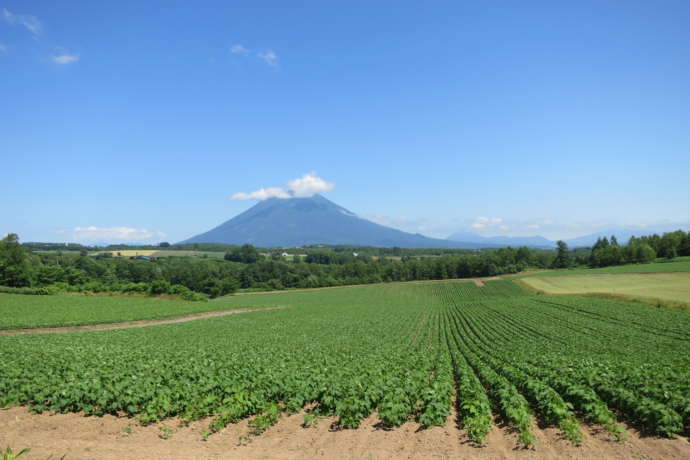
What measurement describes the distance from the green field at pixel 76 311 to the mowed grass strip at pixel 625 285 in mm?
65541

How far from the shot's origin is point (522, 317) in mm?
42969

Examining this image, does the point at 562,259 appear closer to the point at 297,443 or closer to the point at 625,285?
the point at 625,285

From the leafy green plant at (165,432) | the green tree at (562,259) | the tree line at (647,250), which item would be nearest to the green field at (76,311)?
the leafy green plant at (165,432)

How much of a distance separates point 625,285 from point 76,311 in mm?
90133

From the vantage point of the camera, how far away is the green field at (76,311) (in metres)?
42.0

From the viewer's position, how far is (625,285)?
69750mm

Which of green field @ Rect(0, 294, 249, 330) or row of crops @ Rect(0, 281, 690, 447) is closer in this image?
row of crops @ Rect(0, 281, 690, 447)

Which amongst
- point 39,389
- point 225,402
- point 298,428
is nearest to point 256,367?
point 225,402

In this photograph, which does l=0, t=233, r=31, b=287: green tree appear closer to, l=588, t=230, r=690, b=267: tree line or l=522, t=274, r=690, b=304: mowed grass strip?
l=522, t=274, r=690, b=304: mowed grass strip

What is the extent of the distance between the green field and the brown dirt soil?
127 ft

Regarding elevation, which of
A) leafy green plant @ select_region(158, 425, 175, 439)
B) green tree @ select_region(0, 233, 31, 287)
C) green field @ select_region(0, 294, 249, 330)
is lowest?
green field @ select_region(0, 294, 249, 330)

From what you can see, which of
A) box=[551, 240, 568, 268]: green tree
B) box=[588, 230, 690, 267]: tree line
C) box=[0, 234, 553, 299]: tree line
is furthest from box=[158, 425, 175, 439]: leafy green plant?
box=[551, 240, 568, 268]: green tree

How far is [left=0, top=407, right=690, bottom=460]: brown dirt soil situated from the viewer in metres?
8.59

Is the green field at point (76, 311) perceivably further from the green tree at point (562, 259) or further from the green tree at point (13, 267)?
the green tree at point (562, 259)
